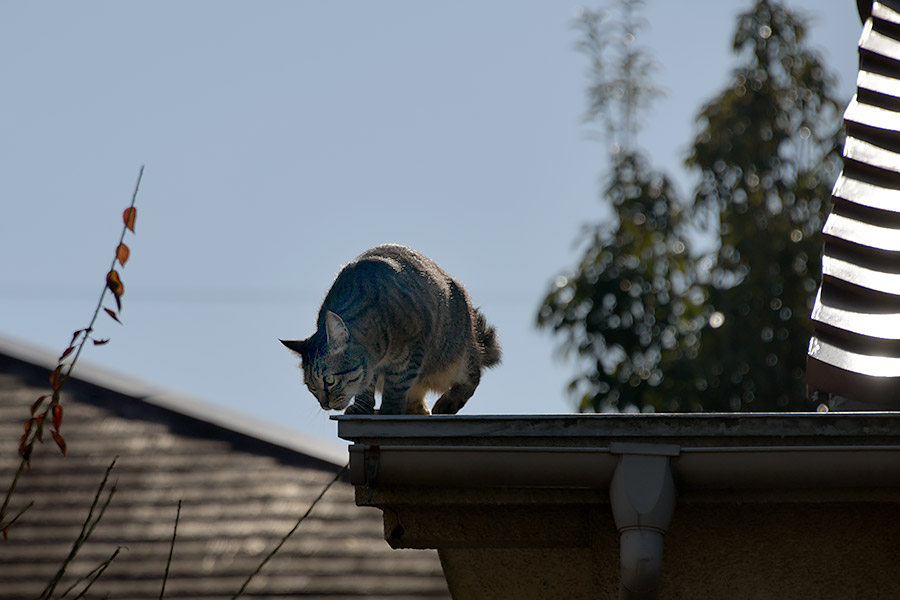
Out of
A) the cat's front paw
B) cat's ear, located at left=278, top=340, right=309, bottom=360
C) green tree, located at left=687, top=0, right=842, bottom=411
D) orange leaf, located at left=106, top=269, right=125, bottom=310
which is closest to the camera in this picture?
orange leaf, located at left=106, top=269, right=125, bottom=310

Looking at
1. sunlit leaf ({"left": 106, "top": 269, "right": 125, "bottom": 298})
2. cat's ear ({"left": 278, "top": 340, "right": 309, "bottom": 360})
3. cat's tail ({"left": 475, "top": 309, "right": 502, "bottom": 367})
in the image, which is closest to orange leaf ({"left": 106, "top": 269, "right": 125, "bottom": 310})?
sunlit leaf ({"left": 106, "top": 269, "right": 125, "bottom": 298})

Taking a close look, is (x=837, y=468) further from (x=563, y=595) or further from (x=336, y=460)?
(x=336, y=460)

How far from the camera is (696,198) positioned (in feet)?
37.6

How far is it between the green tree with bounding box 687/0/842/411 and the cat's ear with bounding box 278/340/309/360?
6.91 metres

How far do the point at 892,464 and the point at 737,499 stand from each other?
365 millimetres

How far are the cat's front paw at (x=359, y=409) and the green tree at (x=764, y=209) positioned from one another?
7.42m

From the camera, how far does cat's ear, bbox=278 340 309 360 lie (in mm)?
4348

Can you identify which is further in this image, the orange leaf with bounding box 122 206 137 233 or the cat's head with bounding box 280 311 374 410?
the cat's head with bounding box 280 311 374 410

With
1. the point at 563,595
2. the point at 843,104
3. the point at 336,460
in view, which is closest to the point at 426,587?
the point at 336,460

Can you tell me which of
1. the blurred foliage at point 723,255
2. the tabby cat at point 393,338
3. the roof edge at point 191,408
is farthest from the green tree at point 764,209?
the tabby cat at point 393,338

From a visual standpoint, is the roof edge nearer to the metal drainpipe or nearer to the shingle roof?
the shingle roof

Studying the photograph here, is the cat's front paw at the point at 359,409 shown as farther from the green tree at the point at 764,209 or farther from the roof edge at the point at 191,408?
the green tree at the point at 764,209

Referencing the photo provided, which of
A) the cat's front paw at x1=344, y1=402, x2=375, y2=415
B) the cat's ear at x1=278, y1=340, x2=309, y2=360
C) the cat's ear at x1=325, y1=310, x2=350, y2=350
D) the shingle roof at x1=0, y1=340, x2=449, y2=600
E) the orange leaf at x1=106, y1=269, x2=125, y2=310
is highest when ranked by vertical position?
the orange leaf at x1=106, y1=269, x2=125, y2=310

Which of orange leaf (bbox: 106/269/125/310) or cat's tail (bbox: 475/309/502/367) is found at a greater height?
orange leaf (bbox: 106/269/125/310)
